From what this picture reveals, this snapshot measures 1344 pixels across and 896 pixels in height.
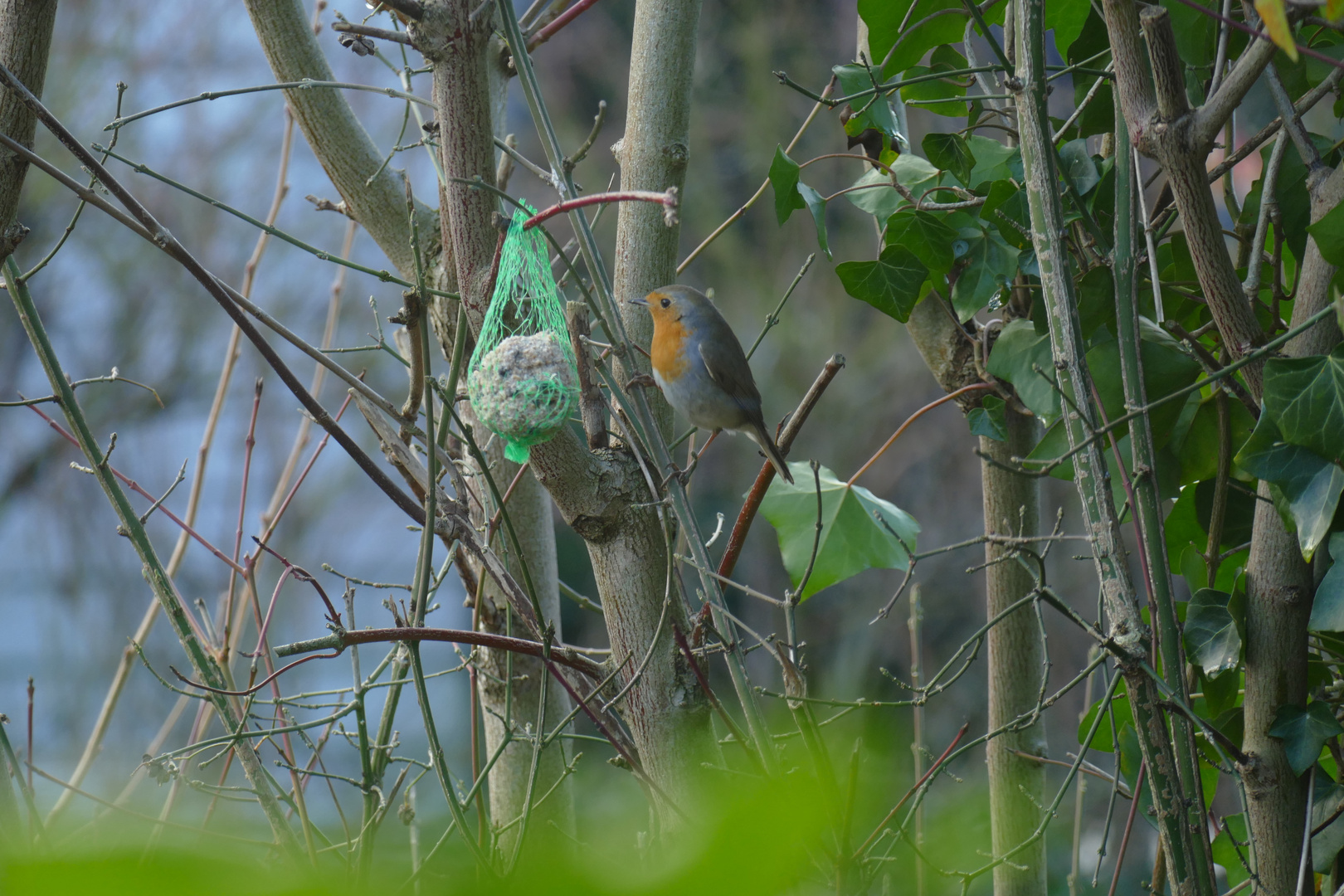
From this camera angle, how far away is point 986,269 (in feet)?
4.47

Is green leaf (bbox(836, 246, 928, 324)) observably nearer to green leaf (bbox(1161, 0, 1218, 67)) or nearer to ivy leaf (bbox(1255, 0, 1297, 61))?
green leaf (bbox(1161, 0, 1218, 67))

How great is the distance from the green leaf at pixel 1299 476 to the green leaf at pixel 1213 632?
0.43 feet

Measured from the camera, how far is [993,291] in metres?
1.36

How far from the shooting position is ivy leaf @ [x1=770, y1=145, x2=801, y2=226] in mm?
1331

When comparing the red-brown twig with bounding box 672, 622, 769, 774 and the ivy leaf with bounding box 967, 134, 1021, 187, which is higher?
the ivy leaf with bounding box 967, 134, 1021, 187

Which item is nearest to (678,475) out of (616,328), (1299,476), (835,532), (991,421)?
(616,328)

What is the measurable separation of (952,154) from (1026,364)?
31 cm

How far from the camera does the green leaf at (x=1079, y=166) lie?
1.28 meters

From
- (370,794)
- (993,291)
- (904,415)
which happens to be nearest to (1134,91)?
(993,291)

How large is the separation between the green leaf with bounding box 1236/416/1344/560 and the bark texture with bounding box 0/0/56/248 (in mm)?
1298

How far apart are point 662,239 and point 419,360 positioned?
44cm

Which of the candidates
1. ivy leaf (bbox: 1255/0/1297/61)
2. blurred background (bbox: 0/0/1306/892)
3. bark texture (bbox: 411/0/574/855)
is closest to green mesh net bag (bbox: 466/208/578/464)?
bark texture (bbox: 411/0/574/855)

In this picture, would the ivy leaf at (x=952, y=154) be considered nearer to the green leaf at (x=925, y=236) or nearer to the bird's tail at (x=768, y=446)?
the green leaf at (x=925, y=236)

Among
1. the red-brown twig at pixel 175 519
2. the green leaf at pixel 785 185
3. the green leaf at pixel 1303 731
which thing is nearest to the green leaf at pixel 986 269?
the green leaf at pixel 785 185
